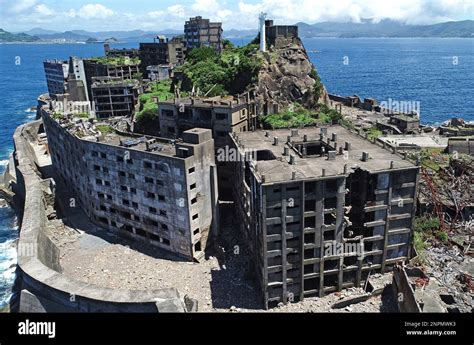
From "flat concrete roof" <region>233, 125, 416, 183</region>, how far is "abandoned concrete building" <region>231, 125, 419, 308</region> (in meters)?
0.12

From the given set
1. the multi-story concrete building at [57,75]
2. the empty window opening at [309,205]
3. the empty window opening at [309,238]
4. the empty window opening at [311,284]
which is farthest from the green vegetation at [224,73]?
the multi-story concrete building at [57,75]

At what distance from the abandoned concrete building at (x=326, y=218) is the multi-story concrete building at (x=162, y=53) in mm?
97743

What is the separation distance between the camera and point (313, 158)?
48531 mm

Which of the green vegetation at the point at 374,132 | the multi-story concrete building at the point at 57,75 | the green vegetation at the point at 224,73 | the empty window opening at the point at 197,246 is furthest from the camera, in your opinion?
the multi-story concrete building at the point at 57,75

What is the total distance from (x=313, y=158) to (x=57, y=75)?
133 metres

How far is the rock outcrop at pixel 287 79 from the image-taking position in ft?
281

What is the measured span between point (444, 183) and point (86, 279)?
181 feet

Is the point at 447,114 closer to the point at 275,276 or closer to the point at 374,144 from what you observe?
the point at 374,144

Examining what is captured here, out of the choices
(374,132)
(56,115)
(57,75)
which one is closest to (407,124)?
(374,132)

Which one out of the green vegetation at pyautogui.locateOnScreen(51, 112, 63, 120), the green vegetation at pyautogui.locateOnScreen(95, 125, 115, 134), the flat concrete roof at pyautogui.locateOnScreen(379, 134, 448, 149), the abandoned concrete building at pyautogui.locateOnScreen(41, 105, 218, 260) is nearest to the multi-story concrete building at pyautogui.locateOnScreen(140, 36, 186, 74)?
the green vegetation at pyautogui.locateOnScreen(51, 112, 63, 120)

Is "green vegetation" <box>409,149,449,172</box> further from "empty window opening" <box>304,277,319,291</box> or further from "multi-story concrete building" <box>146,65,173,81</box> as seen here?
"multi-story concrete building" <box>146,65,173,81</box>

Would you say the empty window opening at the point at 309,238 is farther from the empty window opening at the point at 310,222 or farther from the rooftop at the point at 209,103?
the rooftop at the point at 209,103

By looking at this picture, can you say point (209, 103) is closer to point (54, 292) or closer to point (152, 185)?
point (152, 185)

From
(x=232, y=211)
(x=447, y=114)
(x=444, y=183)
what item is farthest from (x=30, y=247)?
(x=447, y=114)
